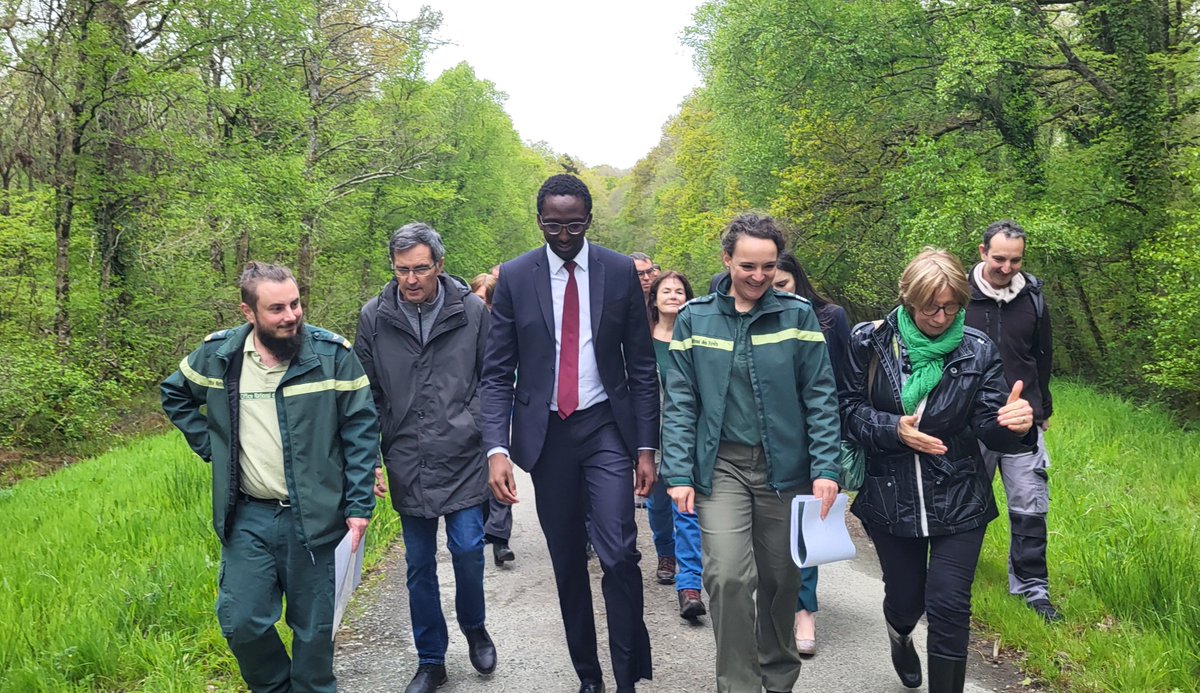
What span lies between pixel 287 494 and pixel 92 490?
6741 mm

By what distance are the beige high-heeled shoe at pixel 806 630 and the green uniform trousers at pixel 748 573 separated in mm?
821

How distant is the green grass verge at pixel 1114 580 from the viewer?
4211mm

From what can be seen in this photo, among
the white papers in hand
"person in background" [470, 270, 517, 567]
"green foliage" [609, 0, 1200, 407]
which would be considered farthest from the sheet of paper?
"green foliage" [609, 0, 1200, 407]

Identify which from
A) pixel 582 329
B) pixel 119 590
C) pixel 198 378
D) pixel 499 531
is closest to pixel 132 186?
pixel 499 531

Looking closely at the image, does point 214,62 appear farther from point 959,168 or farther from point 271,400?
point 271,400

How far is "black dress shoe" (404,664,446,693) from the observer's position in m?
4.33

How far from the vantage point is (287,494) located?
12.2 ft

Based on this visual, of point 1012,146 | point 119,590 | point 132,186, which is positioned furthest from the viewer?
point 1012,146

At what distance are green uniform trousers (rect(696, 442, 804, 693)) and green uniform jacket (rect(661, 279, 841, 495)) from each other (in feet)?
0.26

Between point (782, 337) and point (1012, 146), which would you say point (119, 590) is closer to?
point (782, 337)

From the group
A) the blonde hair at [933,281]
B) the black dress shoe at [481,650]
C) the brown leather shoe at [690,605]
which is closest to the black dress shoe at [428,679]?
the black dress shoe at [481,650]

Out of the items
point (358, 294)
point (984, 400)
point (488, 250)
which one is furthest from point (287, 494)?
point (488, 250)

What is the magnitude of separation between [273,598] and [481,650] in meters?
1.34

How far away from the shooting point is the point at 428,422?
4.52 m
